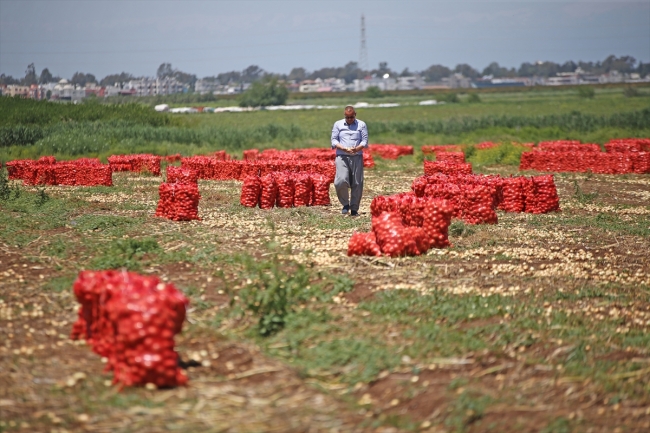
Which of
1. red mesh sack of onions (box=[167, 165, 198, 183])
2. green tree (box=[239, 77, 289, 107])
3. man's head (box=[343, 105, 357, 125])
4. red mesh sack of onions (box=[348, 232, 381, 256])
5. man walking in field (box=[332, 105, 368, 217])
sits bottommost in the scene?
red mesh sack of onions (box=[348, 232, 381, 256])

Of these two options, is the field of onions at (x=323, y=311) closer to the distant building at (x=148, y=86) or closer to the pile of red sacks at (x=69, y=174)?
the pile of red sacks at (x=69, y=174)

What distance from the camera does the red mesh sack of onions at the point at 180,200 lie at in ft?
51.5

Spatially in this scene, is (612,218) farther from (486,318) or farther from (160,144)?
(160,144)

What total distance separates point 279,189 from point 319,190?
948mm

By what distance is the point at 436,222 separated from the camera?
12859mm

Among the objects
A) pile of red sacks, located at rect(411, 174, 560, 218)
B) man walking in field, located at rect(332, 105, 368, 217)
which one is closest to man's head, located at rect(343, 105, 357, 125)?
man walking in field, located at rect(332, 105, 368, 217)

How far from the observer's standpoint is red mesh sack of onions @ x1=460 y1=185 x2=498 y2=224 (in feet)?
52.0

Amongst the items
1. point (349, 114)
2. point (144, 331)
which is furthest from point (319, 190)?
point (144, 331)

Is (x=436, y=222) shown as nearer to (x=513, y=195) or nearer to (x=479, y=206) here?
(x=479, y=206)

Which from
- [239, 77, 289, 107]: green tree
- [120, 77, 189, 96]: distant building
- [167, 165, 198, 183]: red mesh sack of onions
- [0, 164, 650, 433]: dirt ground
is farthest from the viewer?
[120, 77, 189, 96]: distant building

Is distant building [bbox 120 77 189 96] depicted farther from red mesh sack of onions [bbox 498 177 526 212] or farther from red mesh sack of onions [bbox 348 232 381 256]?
red mesh sack of onions [bbox 348 232 381 256]

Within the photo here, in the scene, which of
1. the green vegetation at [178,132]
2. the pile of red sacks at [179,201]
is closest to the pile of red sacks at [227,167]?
the pile of red sacks at [179,201]

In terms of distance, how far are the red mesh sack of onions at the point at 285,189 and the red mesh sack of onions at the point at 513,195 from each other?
169 inches

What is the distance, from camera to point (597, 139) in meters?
46.8
